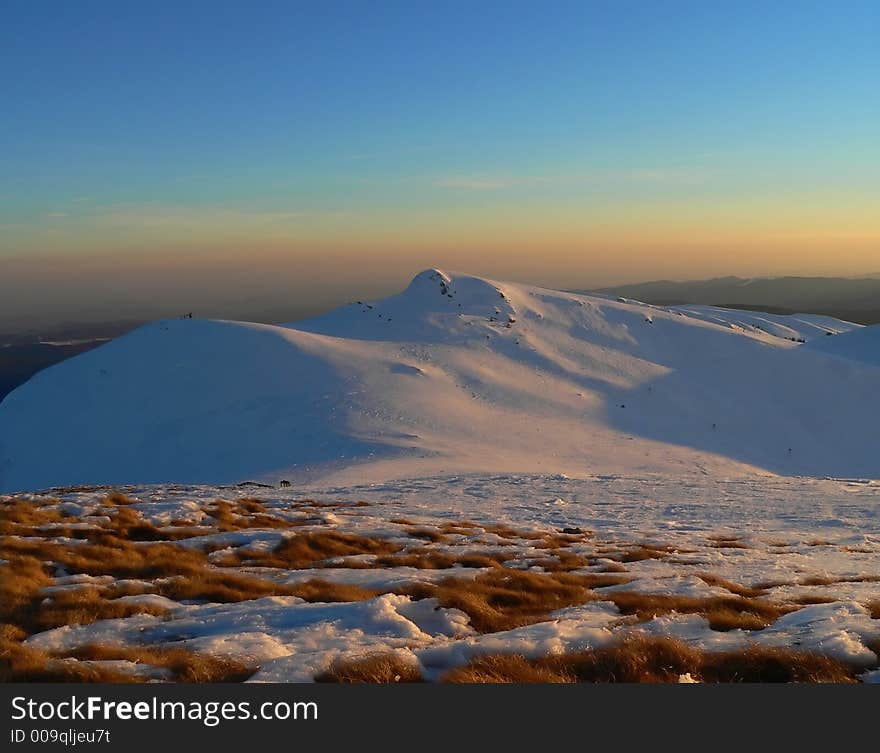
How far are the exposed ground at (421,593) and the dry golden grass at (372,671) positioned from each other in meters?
0.03

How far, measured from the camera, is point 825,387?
70250mm

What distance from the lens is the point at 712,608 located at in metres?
10.9

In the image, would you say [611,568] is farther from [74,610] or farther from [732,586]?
[74,610]

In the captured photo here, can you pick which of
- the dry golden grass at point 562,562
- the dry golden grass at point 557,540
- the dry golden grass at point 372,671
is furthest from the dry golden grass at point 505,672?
the dry golden grass at point 557,540

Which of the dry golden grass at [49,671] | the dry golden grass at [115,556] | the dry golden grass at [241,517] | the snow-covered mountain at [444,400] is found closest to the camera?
the dry golden grass at [49,671]

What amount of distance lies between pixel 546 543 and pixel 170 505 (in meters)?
12.7

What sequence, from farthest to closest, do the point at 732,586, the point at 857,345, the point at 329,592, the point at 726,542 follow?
the point at 857,345 → the point at 726,542 → the point at 732,586 → the point at 329,592

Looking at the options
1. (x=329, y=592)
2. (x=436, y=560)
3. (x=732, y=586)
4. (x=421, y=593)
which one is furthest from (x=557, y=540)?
(x=329, y=592)

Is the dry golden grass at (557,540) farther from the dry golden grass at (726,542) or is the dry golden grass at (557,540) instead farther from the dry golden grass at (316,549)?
the dry golden grass at (316,549)

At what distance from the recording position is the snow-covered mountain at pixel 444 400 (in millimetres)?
46031

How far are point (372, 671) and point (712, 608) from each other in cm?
640

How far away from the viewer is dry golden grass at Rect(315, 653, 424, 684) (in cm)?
759

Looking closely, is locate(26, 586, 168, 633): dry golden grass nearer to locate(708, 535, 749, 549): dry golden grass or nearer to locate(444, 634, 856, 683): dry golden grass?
locate(444, 634, 856, 683): dry golden grass

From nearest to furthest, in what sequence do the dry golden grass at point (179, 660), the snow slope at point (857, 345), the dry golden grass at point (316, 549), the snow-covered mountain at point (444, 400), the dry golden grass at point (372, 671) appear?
the dry golden grass at point (372, 671)
the dry golden grass at point (179, 660)
the dry golden grass at point (316, 549)
the snow-covered mountain at point (444, 400)
the snow slope at point (857, 345)
